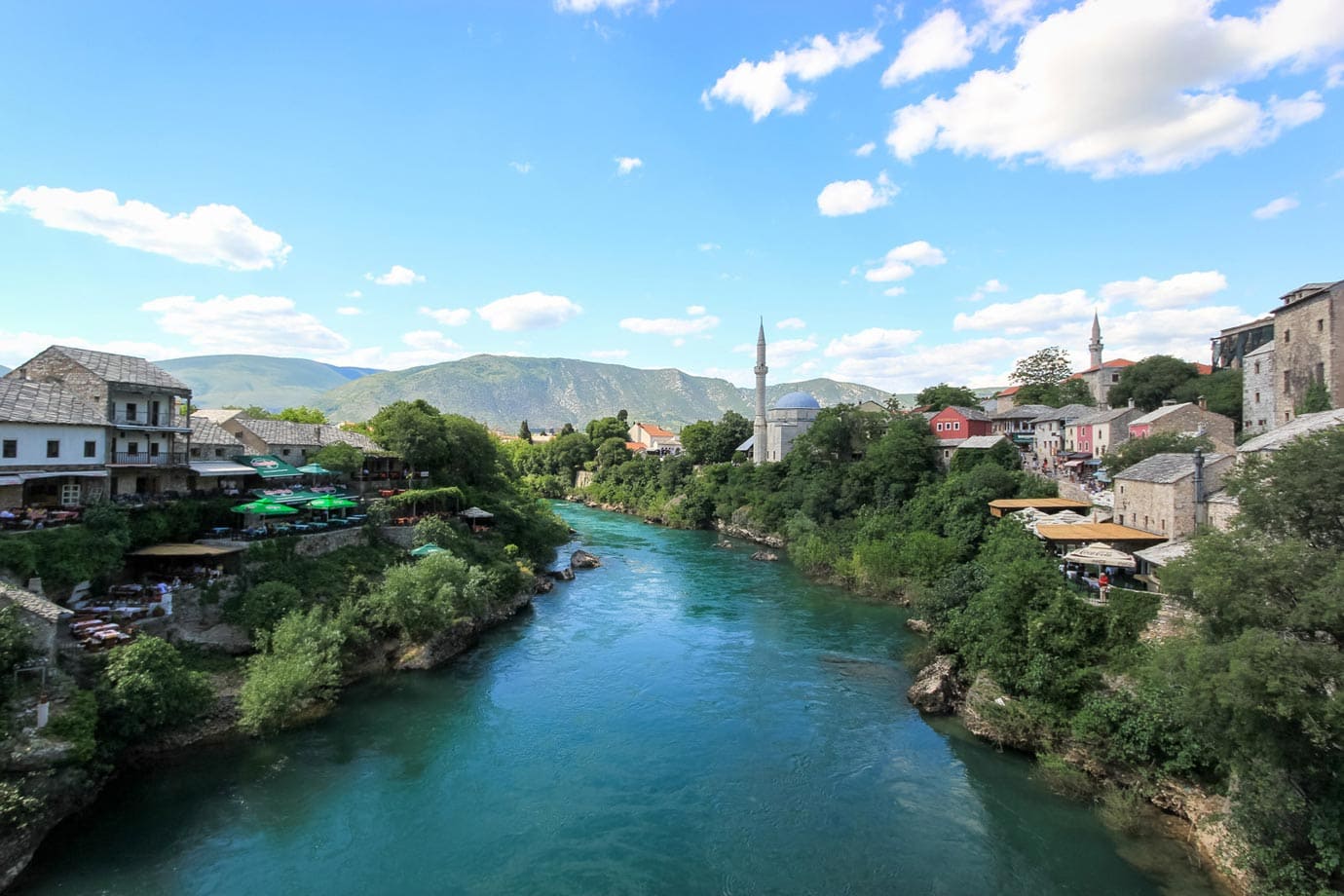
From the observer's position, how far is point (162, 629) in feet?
59.8

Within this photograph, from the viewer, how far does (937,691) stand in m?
18.7

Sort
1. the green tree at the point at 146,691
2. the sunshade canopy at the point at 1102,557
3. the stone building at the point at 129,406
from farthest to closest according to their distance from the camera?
1. the stone building at the point at 129,406
2. the sunshade canopy at the point at 1102,557
3. the green tree at the point at 146,691

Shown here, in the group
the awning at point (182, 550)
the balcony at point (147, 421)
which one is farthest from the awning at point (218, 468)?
the awning at point (182, 550)

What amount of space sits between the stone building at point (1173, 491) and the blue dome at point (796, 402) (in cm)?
4321

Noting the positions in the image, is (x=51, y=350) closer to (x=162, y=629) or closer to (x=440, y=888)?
(x=162, y=629)

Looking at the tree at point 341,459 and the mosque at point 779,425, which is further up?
the mosque at point 779,425

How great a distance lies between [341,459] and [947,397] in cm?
5155

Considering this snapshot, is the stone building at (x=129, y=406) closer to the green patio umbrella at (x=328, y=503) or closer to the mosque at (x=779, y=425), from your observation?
the green patio umbrella at (x=328, y=503)

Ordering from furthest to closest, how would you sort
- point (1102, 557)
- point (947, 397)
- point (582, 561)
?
point (947, 397)
point (582, 561)
point (1102, 557)

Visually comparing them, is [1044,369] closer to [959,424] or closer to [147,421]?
[959,424]

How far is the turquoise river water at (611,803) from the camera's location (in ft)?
39.0

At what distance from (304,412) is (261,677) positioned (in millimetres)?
39253

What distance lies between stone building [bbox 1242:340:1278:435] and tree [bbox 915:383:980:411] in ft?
87.0

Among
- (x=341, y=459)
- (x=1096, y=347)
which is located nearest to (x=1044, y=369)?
(x=1096, y=347)
